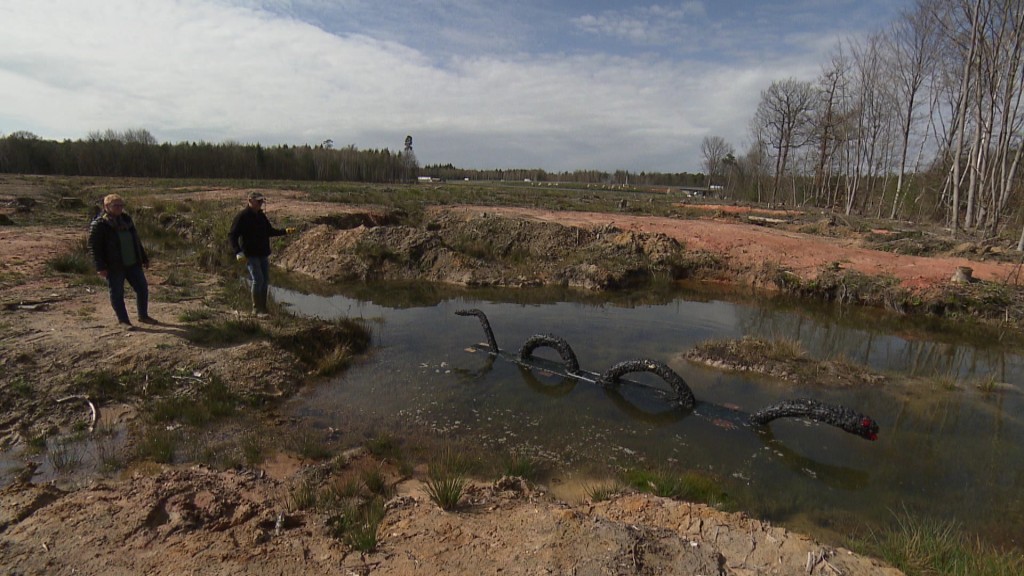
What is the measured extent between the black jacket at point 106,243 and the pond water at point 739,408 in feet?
11.1

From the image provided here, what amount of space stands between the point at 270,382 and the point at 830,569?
5.92 meters

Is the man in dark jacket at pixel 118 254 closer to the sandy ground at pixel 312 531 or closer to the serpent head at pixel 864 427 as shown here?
the sandy ground at pixel 312 531

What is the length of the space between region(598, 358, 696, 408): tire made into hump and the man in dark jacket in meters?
6.64

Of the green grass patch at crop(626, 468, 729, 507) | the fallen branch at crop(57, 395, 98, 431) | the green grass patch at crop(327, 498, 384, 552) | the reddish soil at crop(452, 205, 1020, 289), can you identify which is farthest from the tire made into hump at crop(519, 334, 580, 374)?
the reddish soil at crop(452, 205, 1020, 289)

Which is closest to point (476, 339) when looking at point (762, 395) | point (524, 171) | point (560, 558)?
point (762, 395)

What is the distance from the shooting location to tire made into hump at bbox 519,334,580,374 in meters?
7.22

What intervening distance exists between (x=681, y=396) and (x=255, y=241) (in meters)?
6.79

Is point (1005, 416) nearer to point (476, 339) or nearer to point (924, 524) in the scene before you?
point (924, 524)

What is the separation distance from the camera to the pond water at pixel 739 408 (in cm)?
470

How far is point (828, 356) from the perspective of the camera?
8.65 m

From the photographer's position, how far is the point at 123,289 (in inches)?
279

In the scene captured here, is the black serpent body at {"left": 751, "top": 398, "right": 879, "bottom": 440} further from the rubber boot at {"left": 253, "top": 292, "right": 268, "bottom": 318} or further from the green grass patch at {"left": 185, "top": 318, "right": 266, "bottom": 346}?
the rubber boot at {"left": 253, "top": 292, "right": 268, "bottom": 318}

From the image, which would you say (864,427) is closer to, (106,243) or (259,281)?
(259,281)

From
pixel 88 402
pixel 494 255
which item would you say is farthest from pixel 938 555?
pixel 494 255
